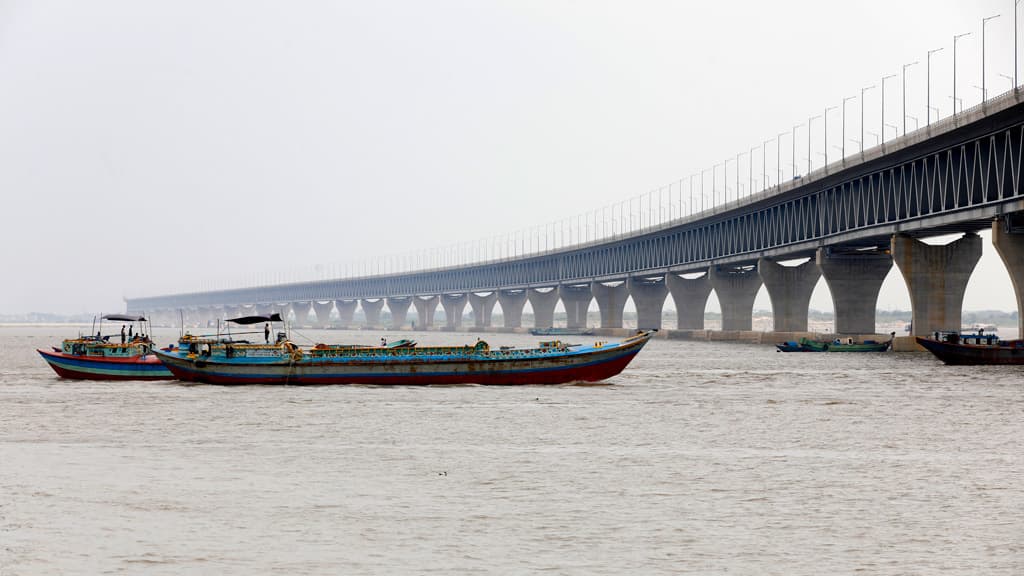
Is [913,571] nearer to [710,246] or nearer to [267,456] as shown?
[267,456]

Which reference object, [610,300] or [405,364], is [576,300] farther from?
[405,364]

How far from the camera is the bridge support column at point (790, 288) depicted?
4582 inches

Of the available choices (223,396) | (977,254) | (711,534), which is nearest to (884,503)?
(711,534)

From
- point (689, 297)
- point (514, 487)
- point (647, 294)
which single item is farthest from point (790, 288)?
point (514, 487)

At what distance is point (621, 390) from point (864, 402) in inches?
447

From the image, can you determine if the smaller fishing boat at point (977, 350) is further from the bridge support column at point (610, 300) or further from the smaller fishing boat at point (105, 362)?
the bridge support column at point (610, 300)

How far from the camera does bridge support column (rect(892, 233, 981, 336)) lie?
8506cm

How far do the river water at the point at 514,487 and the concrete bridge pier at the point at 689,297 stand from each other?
101204 mm

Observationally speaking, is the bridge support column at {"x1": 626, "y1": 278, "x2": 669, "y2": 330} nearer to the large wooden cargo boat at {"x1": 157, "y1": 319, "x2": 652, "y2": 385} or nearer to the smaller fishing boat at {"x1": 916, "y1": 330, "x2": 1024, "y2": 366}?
the smaller fishing boat at {"x1": 916, "y1": 330, "x2": 1024, "y2": 366}

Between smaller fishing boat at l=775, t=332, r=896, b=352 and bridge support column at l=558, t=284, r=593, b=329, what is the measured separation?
91.1m

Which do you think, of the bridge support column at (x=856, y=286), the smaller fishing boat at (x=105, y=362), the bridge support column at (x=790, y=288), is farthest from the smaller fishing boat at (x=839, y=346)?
the smaller fishing boat at (x=105, y=362)

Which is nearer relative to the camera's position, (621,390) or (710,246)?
(621,390)

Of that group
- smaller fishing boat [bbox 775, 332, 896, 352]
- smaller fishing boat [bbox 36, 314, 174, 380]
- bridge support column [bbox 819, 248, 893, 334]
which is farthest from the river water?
bridge support column [bbox 819, 248, 893, 334]

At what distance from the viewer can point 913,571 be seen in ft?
49.3
